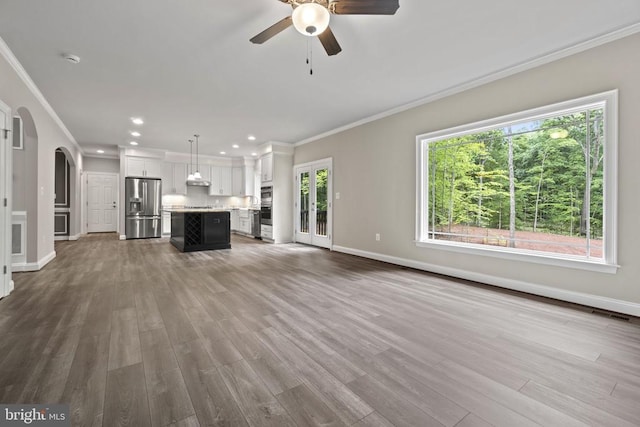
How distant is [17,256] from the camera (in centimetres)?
423

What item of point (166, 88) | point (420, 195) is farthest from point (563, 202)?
point (166, 88)

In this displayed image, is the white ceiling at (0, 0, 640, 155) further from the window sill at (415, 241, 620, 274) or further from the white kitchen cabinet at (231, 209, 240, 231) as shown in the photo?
→ the white kitchen cabinet at (231, 209, 240, 231)

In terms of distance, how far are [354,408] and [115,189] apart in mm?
10732

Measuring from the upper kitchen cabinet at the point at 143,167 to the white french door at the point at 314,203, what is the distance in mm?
Result: 4344

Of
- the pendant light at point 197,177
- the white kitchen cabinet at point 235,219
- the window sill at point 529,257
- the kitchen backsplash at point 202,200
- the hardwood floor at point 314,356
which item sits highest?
the pendant light at point 197,177

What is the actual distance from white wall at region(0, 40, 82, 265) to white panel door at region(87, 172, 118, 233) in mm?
3288

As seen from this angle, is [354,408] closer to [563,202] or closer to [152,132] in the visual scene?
[563,202]

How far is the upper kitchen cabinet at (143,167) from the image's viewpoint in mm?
8211

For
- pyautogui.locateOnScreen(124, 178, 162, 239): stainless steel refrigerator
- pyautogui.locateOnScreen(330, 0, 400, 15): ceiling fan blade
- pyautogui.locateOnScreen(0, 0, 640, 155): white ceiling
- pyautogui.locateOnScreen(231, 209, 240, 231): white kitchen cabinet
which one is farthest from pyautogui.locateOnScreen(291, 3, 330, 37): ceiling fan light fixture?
pyautogui.locateOnScreen(231, 209, 240, 231): white kitchen cabinet

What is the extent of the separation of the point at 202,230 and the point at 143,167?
145 inches

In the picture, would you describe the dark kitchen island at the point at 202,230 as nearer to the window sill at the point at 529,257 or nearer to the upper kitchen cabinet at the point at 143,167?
the upper kitchen cabinet at the point at 143,167

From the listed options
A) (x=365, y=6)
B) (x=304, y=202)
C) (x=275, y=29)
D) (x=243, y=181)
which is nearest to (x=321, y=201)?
(x=304, y=202)

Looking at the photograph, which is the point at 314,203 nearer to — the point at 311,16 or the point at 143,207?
the point at 143,207

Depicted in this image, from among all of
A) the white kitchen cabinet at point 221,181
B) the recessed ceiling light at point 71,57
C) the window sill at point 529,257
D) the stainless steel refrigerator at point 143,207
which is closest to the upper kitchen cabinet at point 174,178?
the stainless steel refrigerator at point 143,207
